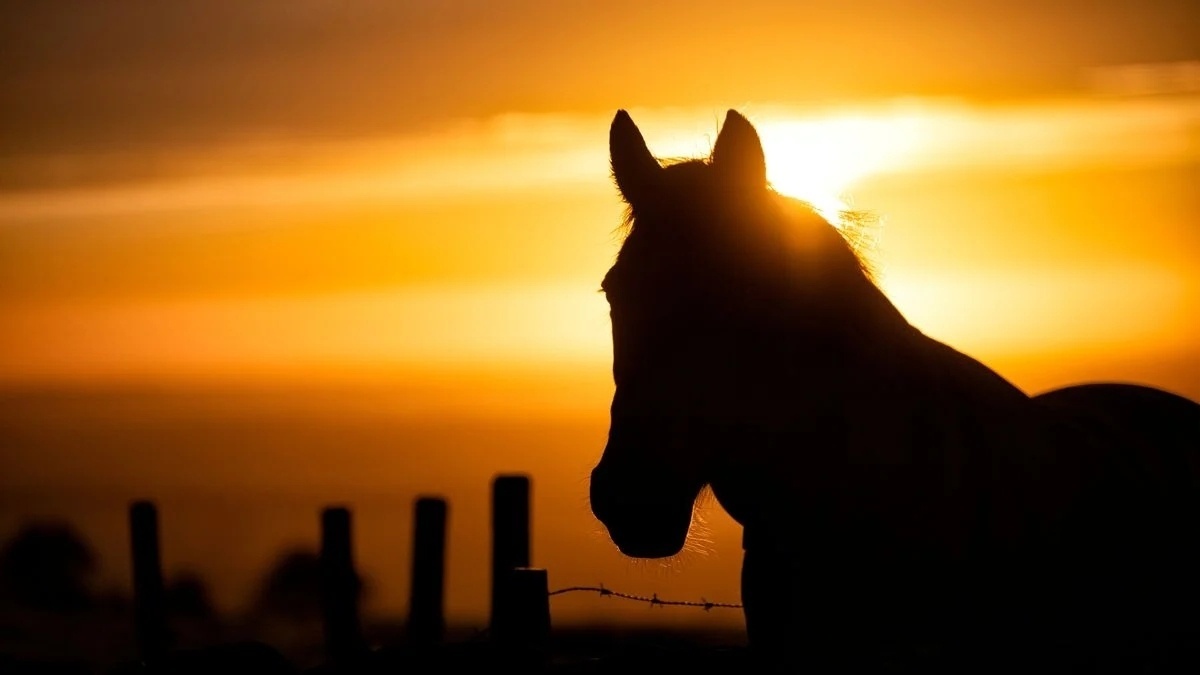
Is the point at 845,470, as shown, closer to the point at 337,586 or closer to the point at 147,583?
the point at 337,586

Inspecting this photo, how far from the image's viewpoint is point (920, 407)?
3672mm

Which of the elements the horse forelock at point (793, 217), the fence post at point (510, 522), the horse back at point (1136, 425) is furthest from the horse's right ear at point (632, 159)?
the fence post at point (510, 522)

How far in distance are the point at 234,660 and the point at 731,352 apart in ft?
13.2

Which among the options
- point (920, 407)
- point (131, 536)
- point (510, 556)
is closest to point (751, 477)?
point (920, 407)

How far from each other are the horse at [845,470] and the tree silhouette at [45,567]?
33164mm

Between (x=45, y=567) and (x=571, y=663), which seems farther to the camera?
(x=45, y=567)

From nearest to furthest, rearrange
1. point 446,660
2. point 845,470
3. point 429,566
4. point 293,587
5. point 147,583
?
point 845,470
point 446,660
point 429,566
point 147,583
point 293,587

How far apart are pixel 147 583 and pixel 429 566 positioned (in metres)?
2.26

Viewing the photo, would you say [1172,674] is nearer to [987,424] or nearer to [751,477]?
[987,424]

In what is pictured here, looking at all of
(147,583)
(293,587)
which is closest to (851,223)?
(147,583)

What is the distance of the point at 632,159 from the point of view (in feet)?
13.3

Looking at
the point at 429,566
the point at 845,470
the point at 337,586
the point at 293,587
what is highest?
the point at 845,470

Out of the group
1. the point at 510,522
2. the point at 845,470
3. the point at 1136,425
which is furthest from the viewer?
the point at 510,522

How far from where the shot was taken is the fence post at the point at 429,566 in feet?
30.1
